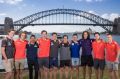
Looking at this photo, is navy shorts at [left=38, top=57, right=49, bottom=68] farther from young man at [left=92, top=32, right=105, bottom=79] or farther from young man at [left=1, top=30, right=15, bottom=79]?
young man at [left=92, top=32, right=105, bottom=79]

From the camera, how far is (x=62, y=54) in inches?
417

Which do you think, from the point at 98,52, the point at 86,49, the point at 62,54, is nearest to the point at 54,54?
the point at 62,54

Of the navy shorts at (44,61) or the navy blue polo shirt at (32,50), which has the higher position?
the navy blue polo shirt at (32,50)

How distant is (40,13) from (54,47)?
305 ft

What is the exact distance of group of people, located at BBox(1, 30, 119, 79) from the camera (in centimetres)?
1017

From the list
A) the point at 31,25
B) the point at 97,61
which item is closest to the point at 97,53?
the point at 97,61

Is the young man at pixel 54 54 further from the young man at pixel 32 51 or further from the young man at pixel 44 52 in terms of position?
the young man at pixel 32 51

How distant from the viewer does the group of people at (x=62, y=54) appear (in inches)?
400

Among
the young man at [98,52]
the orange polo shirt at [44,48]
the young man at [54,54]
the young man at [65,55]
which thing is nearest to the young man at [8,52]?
the orange polo shirt at [44,48]

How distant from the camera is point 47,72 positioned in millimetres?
10555

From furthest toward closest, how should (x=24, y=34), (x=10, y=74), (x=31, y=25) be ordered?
(x=31, y=25)
(x=24, y=34)
(x=10, y=74)

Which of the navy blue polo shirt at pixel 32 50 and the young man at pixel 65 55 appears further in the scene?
the young man at pixel 65 55

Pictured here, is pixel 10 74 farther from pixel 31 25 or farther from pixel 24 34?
pixel 31 25

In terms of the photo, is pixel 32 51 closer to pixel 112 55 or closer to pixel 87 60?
pixel 87 60
